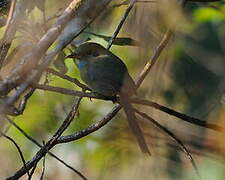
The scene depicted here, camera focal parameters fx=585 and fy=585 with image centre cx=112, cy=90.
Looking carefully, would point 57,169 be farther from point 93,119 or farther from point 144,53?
point 144,53

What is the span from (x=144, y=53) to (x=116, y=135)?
1295 mm

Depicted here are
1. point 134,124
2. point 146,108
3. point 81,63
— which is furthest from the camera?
point 81,63

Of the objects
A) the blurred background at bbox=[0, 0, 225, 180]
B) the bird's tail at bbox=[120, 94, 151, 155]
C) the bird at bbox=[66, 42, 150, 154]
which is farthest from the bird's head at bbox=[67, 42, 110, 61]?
the bird's tail at bbox=[120, 94, 151, 155]

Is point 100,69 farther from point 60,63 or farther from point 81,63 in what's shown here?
point 60,63

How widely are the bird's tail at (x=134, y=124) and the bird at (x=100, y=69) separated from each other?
351mm

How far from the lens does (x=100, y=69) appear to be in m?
4.13

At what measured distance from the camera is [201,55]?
5.64 meters

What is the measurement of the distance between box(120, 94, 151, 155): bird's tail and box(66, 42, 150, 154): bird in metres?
0.35

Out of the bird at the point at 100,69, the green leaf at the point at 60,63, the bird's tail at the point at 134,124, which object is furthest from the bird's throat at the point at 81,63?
the green leaf at the point at 60,63

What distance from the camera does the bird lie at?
12.5 ft

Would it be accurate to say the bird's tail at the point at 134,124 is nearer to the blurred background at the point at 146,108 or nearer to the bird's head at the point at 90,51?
the blurred background at the point at 146,108

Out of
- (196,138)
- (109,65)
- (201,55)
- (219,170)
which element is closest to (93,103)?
(109,65)

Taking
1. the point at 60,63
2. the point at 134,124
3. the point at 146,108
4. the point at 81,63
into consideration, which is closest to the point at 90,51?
the point at 81,63

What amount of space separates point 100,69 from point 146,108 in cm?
176
